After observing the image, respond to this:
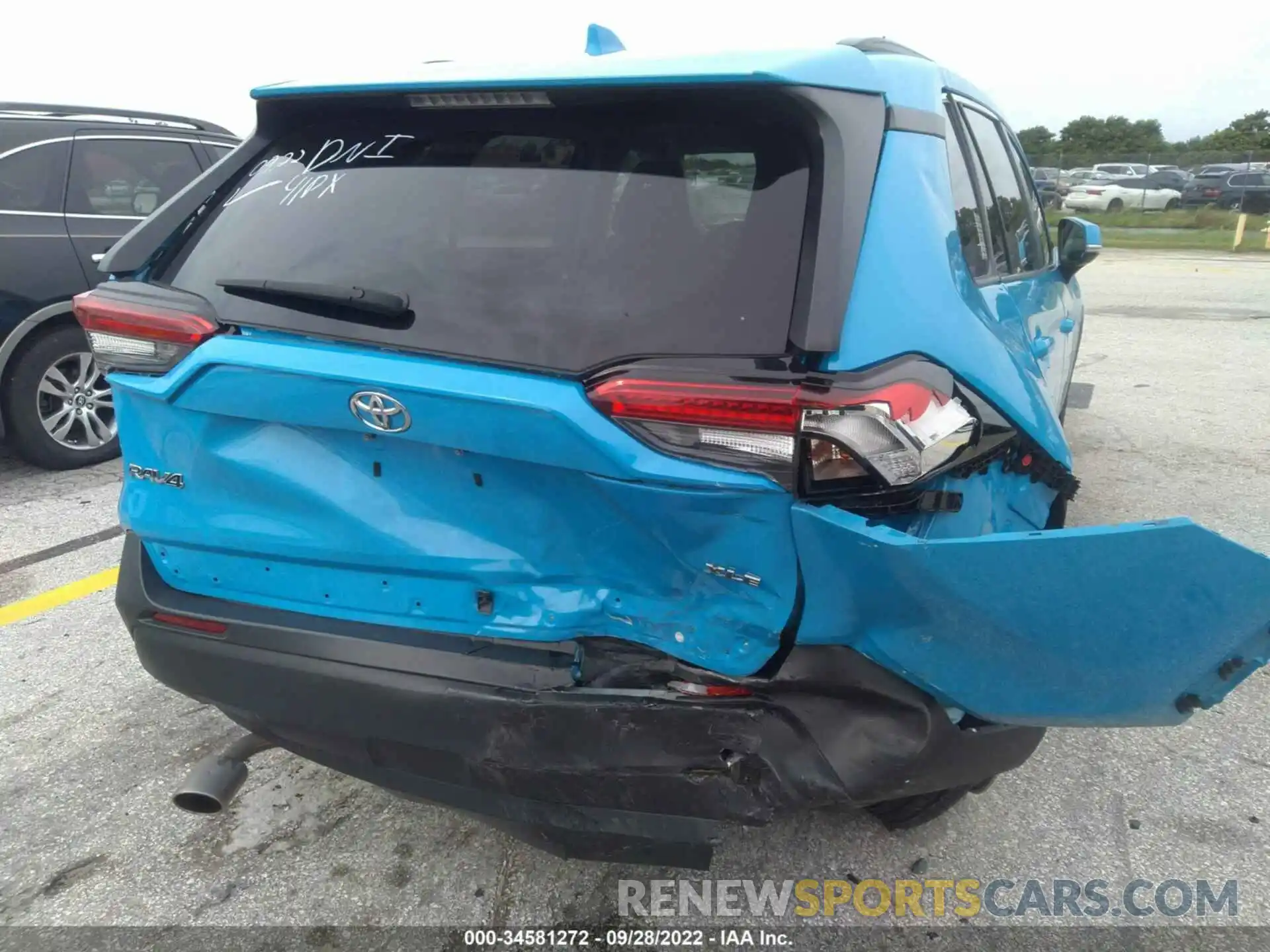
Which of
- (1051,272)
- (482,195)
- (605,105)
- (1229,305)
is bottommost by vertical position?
(1229,305)

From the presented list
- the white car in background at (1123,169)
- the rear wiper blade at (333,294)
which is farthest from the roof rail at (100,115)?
the white car in background at (1123,169)

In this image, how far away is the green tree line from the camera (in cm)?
4831

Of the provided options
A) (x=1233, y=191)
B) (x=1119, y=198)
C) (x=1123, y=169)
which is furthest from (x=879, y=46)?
(x=1123, y=169)

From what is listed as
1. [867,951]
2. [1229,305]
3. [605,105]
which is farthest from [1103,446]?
[1229,305]

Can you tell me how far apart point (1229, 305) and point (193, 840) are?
46.6 feet

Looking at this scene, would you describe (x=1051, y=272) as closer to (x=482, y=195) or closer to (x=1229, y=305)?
(x=482, y=195)

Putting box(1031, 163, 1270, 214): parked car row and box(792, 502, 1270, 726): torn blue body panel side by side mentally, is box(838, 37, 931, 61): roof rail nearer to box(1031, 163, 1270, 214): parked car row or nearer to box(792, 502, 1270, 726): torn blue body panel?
box(792, 502, 1270, 726): torn blue body panel

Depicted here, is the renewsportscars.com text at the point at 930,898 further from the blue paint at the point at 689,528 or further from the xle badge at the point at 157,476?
the xle badge at the point at 157,476

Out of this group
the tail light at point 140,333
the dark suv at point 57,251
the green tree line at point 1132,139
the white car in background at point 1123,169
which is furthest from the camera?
the green tree line at point 1132,139

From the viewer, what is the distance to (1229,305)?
12.7 metres

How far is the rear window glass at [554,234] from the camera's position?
170 cm

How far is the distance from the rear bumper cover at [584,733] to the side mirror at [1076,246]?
2.74m

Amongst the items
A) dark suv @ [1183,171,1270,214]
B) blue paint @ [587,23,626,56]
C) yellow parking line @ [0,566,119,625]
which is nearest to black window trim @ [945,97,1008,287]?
blue paint @ [587,23,626,56]

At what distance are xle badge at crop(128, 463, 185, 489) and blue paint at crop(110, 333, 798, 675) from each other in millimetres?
25
